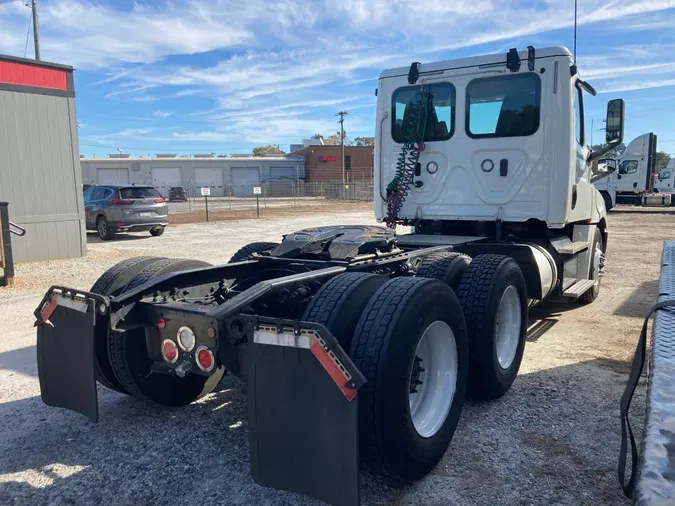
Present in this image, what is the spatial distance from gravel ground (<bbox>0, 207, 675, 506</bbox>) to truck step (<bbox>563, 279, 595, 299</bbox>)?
25.9 inches

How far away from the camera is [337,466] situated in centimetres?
243

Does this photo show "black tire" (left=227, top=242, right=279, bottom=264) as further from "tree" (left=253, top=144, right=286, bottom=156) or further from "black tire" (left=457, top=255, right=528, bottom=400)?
"tree" (left=253, top=144, right=286, bottom=156)

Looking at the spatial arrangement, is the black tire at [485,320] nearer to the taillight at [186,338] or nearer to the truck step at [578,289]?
the taillight at [186,338]

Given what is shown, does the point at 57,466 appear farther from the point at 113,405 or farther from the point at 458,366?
the point at 458,366

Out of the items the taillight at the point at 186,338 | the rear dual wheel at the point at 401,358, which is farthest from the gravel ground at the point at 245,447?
the taillight at the point at 186,338

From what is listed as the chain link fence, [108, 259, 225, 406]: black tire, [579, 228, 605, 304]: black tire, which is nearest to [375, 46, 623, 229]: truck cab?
[579, 228, 605, 304]: black tire

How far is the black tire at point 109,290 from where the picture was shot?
343 centimetres

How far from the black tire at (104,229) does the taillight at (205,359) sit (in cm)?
1467

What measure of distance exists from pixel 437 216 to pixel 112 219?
12.7 metres

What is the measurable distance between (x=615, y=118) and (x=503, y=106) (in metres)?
1.29

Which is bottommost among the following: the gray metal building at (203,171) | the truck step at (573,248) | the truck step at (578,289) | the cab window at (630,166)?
the truck step at (578,289)

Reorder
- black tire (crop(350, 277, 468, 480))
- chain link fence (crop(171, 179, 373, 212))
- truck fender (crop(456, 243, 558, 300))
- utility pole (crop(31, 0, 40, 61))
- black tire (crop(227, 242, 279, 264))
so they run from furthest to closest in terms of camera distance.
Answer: chain link fence (crop(171, 179, 373, 212)) < utility pole (crop(31, 0, 40, 61)) < truck fender (crop(456, 243, 558, 300)) < black tire (crop(227, 242, 279, 264)) < black tire (crop(350, 277, 468, 480))

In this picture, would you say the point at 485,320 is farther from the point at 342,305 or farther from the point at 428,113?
the point at 428,113

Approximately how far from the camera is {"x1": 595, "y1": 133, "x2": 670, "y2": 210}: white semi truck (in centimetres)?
2719
